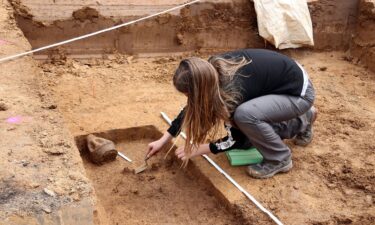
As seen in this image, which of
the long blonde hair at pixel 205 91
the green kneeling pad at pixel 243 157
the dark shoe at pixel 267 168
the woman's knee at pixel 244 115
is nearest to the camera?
the long blonde hair at pixel 205 91

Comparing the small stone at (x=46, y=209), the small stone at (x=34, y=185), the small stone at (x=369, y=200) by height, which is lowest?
the small stone at (x=369, y=200)

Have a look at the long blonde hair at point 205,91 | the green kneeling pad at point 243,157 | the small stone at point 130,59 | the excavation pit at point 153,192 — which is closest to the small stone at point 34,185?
the excavation pit at point 153,192

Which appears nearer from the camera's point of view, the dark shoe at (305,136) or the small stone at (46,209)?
the small stone at (46,209)

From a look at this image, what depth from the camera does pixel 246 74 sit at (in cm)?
324

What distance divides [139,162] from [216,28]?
2.11 m

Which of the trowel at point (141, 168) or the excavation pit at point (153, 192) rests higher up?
the trowel at point (141, 168)

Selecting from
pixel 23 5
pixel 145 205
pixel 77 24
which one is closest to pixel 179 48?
pixel 77 24

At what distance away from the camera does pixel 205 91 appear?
2.98 metres

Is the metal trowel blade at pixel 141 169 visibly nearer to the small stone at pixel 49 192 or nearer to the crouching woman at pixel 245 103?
the crouching woman at pixel 245 103

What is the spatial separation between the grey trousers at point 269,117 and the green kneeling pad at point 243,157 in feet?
0.53

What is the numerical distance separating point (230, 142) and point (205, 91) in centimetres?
64

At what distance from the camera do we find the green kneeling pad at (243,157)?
373 centimetres

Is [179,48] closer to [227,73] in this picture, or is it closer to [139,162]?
[139,162]

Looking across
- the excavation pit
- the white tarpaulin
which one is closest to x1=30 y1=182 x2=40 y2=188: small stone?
the excavation pit
